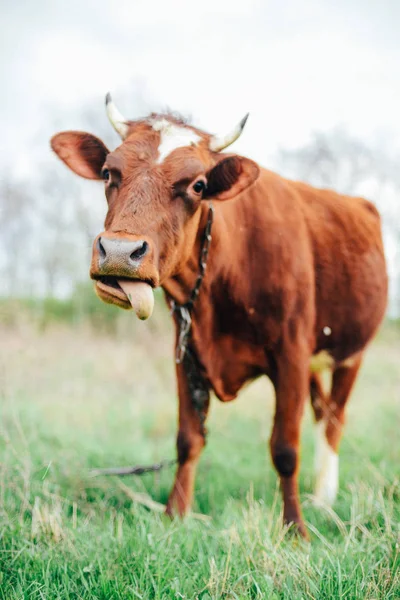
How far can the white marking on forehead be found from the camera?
328cm

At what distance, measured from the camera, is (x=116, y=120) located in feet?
11.9

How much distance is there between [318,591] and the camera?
7.81ft

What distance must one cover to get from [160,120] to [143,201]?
722 millimetres

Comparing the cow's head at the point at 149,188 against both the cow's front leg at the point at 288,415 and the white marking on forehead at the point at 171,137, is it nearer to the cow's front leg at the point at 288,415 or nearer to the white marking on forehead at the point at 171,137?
the white marking on forehead at the point at 171,137

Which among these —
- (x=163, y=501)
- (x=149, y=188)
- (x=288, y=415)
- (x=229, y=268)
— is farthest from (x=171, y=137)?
(x=163, y=501)

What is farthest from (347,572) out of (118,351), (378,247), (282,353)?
(118,351)

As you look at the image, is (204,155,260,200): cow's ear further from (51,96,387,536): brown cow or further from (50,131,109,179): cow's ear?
(50,131,109,179): cow's ear

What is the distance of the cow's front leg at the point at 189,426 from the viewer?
430cm

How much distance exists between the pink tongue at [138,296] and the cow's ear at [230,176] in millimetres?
850

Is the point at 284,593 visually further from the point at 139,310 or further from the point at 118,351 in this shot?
the point at 118,351

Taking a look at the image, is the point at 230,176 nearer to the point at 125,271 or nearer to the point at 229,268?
the point at 229,268

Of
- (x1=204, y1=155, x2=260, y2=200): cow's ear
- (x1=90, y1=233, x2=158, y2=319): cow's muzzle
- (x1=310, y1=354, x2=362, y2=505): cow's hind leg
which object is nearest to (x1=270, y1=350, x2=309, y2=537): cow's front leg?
(x1=310, y1=354, x2=362, y2=505): cow's hind leg

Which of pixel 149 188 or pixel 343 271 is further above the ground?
pixel 149 188

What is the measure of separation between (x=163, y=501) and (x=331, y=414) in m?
1.86
